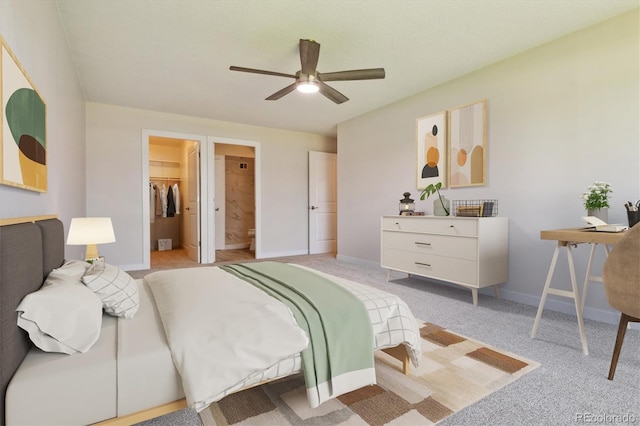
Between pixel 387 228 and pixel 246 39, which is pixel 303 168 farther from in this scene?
pixel 246 39

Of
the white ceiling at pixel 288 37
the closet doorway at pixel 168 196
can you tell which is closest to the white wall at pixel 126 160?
the white ceiling at pixel 288 37

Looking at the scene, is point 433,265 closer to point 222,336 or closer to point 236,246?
point 222,336

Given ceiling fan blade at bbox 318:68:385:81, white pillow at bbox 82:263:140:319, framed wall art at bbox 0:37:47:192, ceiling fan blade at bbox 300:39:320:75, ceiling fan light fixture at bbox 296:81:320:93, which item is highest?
ceiling fan blade at bbox 300:39:320:75

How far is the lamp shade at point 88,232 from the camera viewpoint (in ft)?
8.19

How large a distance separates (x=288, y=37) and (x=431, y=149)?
7.09 feet

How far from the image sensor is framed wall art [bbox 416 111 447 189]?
376cm

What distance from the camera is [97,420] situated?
1052 millimetres

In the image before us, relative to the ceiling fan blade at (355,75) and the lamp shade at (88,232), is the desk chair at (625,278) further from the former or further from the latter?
the lamp shade at (88,232)

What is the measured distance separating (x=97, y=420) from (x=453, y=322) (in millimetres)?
2419

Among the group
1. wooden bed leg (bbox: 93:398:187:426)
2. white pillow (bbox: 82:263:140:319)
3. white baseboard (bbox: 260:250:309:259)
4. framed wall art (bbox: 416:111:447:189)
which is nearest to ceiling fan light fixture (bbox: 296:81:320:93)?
framed wall art (bbox: 416:111:447:189)

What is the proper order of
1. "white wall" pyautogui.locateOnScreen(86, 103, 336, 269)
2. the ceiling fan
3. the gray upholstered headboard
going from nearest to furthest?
1. the gray upholstered headboard
2. the ceiling fan
3. "white wall" pyautogui.locateOnScreen(86, 103, 336, 269)

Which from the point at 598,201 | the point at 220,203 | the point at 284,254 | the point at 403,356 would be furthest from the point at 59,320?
the point at 220,203

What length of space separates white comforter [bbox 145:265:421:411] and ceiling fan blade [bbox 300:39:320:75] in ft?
6.50

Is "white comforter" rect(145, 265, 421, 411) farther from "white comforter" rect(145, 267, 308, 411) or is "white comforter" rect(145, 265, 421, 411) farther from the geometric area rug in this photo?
the geometric area rug
